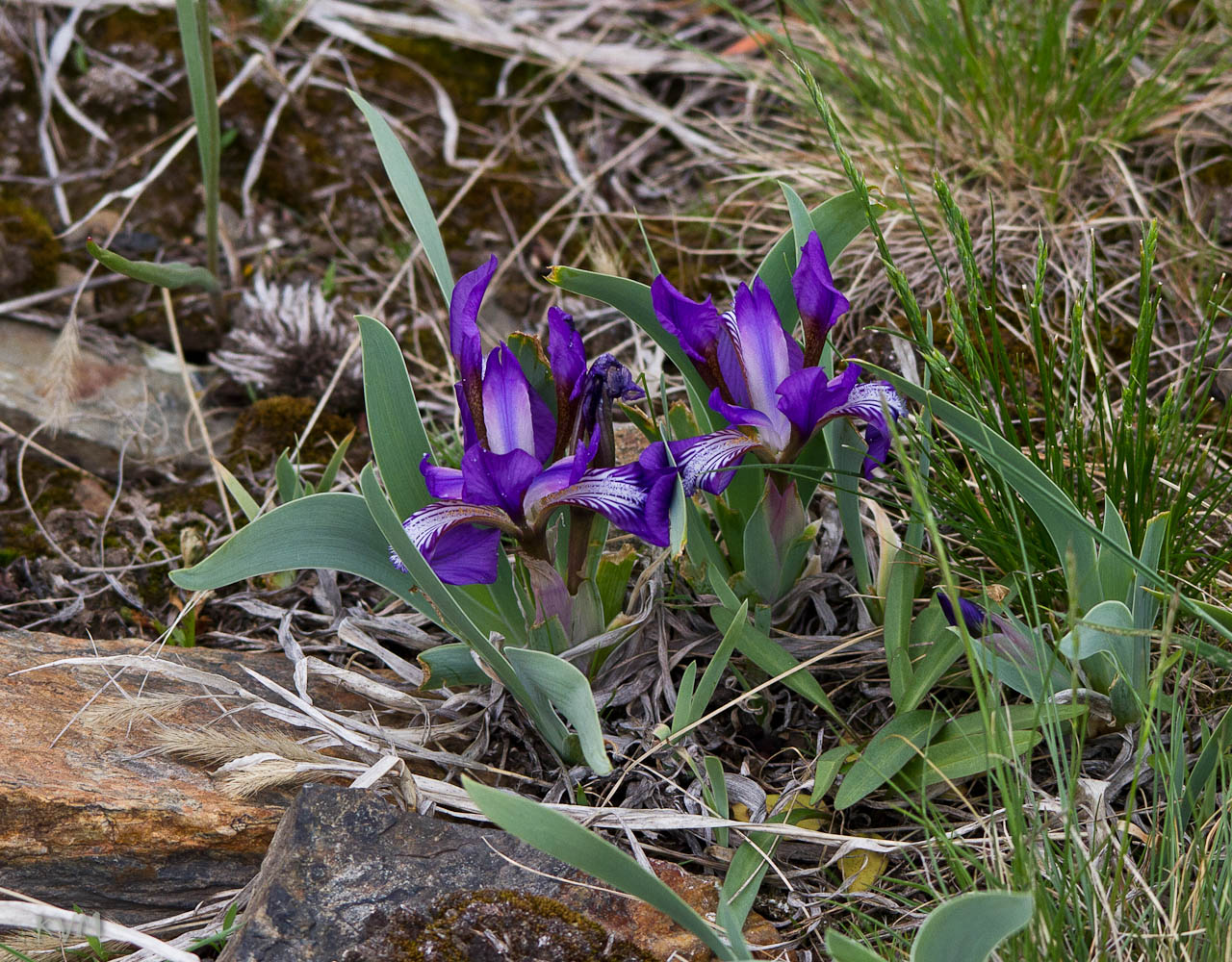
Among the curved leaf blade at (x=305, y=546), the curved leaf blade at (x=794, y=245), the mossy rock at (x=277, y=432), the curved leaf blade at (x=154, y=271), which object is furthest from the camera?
the mossy rock at (x=277, y=432)

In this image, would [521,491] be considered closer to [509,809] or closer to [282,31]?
[509,809]

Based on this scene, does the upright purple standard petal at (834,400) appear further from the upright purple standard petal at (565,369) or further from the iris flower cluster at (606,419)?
the upright purple standard petal at (565,369)

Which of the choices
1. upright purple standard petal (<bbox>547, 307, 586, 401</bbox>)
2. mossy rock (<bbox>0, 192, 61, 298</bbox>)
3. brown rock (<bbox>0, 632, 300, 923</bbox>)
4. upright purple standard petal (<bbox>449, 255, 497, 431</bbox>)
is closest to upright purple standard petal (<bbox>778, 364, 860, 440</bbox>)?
upright purple standard petal (<bbox>547, 307, 586, 401</bbox>)

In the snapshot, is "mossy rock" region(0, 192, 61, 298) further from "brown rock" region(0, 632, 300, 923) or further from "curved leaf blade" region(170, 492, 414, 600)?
"curved leaf blade" region(170, 492, 414, 600)

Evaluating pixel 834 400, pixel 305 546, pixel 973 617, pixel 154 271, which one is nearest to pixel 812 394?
pixel 834 400

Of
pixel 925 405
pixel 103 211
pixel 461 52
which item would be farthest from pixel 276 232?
pixel 925 405

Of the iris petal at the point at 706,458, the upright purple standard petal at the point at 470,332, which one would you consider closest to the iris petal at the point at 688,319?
the iris petal at the point at 706,458

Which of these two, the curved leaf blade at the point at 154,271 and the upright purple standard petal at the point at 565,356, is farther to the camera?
the curved leaf blade at the point at 154,271
